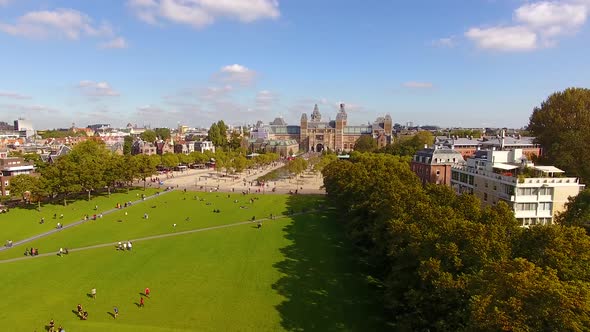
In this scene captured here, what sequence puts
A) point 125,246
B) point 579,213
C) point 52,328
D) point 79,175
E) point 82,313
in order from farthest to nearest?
point 79,175, point 125,246, point 579,213, point 82,313, point 52,328

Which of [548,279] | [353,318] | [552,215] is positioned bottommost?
[353,318]

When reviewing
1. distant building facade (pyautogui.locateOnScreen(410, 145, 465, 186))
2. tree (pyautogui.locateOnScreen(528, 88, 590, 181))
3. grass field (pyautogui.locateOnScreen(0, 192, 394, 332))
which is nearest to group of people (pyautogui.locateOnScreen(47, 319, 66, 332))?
grass field (pyautogui.locateOnScreen(0, 192, 394, 332))

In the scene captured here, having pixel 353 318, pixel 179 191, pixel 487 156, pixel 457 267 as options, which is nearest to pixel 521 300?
pixel 457 267

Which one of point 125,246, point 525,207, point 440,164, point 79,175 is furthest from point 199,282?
point 440,164

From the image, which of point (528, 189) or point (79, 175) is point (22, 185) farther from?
point (528, 189)

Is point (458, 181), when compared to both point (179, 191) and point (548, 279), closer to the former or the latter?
point (548, 279)

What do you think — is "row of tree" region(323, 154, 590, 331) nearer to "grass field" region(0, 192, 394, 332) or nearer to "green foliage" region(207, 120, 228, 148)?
"grass field" region(0, 192, 394, 332)
